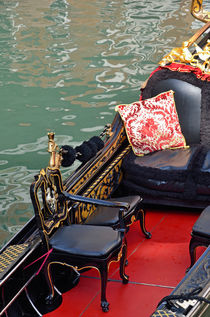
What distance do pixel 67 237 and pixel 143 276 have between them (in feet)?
1.75

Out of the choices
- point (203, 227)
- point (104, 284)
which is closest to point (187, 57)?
point (203, 227)

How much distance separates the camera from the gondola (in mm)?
2953

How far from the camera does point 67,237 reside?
3121 millimetres

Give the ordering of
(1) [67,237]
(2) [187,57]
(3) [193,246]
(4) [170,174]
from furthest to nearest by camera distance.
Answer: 1. (2) [187,57]
2. (4) [170,174]
3. (3) [193,246]
4. (1) [67,237]

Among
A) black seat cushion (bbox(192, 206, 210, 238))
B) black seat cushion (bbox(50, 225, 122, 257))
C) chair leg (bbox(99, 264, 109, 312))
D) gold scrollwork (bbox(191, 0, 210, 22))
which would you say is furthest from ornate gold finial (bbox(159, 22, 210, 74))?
chair leg (bbox(99, 264, 109, 312))

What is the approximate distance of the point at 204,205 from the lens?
3918mm

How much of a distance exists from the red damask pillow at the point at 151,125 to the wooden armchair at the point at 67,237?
3.39 ft

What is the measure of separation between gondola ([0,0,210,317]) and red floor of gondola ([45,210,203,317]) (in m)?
0.03

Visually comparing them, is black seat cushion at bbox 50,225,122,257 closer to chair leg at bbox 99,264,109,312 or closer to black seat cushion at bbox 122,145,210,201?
chair leg at bbox 99,264,109,312

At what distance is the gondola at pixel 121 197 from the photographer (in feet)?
9.69

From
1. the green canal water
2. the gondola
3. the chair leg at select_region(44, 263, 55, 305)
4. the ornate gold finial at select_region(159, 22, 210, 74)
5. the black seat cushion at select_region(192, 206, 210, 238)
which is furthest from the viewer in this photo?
the green canal water

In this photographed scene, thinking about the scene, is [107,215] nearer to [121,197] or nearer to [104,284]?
[121,197]

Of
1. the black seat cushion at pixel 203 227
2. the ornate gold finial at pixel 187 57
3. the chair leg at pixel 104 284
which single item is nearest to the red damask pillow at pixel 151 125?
the ornate gold finial at pixel 187 57

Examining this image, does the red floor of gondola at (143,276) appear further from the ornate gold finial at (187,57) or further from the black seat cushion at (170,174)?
the ornate gold finial at (187,57)
